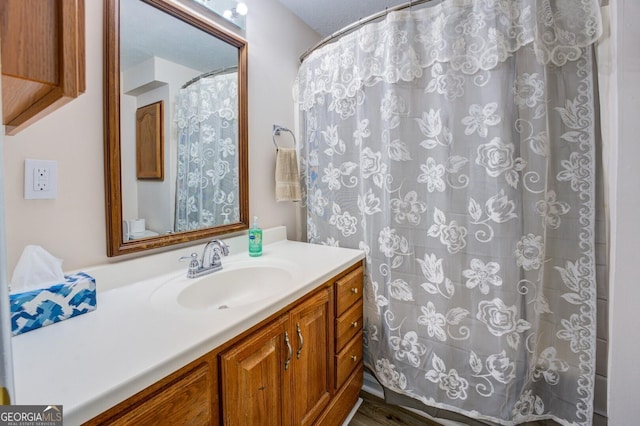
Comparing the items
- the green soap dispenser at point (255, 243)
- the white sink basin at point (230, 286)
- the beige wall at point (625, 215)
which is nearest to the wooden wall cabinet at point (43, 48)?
the white sink basin at point (230, 286)

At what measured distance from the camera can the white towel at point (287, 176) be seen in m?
1.67

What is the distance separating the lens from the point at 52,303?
0.75 meters

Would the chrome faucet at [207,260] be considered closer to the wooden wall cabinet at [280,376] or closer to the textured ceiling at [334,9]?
the wooden wall cabinet at [280,376]

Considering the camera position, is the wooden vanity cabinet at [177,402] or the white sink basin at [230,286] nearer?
the wooden vanity cabinet at [177,402]

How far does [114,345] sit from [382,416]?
1394 millimetres

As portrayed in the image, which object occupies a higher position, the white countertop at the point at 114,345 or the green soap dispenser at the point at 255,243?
the green soap dispenser at the point at 255,243

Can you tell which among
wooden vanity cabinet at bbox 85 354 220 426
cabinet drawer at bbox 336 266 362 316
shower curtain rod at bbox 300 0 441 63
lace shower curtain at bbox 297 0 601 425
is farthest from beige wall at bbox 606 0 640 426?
wooden vanity cabinet at bbox 85 354 220 426

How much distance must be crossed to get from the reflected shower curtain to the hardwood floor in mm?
1251

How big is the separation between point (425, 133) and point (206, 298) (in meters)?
1.20

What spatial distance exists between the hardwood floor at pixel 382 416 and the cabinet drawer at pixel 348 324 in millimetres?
465

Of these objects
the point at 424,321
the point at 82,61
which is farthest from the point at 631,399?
the point at 82,61

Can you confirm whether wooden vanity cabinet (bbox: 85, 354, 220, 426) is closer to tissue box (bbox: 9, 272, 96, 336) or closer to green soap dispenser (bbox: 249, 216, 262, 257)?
tissue box (bbox: 9, 272, 96, 336)

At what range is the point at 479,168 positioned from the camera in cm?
115

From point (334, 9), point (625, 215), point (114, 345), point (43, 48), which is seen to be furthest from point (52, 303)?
point (334, 9)
